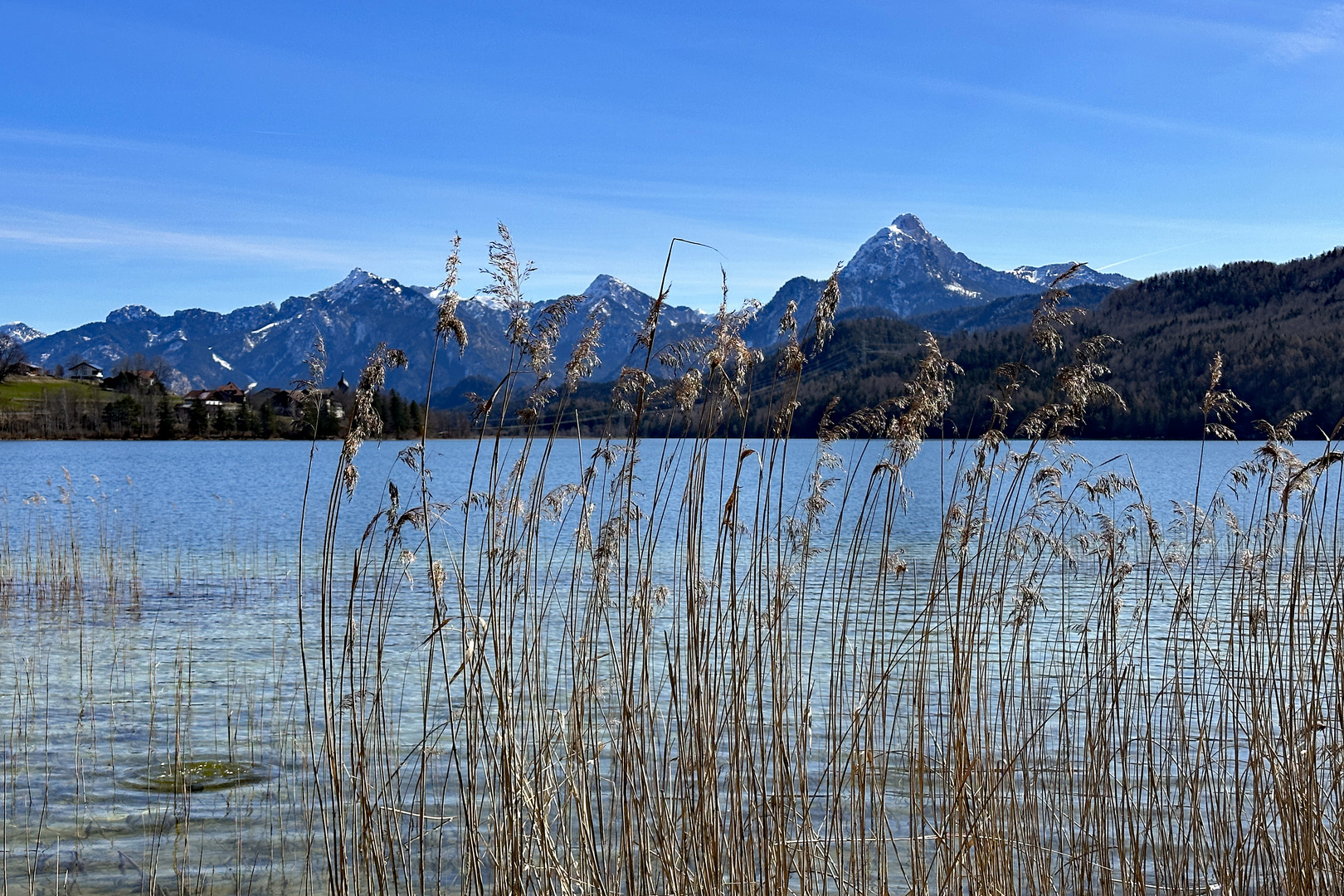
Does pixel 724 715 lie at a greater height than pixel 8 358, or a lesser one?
lesser

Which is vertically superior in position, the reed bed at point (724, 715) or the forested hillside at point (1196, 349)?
the forested hillside at point (1196, 349)

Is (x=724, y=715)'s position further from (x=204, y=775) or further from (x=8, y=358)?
(x=8, y=358)

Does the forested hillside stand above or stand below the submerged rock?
above

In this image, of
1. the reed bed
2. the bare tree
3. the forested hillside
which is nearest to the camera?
the reed bed

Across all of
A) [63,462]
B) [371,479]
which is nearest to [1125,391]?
[371,479]

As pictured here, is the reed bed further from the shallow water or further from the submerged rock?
the submerged rock

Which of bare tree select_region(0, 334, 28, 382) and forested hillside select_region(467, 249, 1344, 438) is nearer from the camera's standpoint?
forested hillside select_region(467, 249, 1344, 438)

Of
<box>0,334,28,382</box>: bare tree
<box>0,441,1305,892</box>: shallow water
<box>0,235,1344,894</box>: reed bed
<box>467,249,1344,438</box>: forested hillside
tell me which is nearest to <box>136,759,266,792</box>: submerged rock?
<box>0,441,1305,892</box>: shallow water

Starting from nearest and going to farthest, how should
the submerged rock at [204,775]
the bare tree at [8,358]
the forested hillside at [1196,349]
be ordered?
1. the submerged rock at [204,775]
2. the forested hillside at [1196,349]
3. the bare tree at [8,358]

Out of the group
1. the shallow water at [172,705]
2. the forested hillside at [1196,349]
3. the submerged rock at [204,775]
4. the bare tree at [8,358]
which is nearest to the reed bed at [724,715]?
the shallow water at [172,705]

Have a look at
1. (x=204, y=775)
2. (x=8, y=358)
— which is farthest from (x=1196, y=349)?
(x=8, y=358)

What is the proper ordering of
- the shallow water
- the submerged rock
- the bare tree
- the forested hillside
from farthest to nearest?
the bare tree, the forested hillside, the submerged rock, the shallow water

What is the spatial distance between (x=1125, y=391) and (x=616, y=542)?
118854mm

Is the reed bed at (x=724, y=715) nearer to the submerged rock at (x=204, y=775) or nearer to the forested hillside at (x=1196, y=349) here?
the submerged rock at (x=204, y=775)
